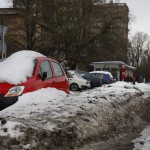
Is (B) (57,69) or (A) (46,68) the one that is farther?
(B) (57,69)

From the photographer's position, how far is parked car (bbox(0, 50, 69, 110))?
10.8 m

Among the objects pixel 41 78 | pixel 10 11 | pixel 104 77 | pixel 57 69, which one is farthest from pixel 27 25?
pixel 41 78

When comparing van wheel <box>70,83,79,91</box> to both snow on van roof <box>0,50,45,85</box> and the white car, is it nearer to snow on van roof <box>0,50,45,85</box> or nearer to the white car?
the white car

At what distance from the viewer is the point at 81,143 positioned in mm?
8531

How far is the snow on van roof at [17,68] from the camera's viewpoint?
11102 millimetres

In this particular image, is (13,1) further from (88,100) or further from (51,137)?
(51,137)

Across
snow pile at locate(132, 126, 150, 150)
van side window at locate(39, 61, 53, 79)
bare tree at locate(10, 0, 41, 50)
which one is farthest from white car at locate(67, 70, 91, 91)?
snow pile at locate(132, 126, 150, 150)

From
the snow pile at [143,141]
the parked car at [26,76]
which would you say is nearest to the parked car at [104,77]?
the parked car at [26,76]

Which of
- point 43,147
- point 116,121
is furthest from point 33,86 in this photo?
point 43,147

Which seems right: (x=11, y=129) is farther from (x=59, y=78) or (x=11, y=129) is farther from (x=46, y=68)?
(x=59, y=78)

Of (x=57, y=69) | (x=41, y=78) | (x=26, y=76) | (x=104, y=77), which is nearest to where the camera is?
(x=26, y=76)

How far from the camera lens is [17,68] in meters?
11.8

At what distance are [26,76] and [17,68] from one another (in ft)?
1.28

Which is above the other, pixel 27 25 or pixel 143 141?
pixel 27 25
